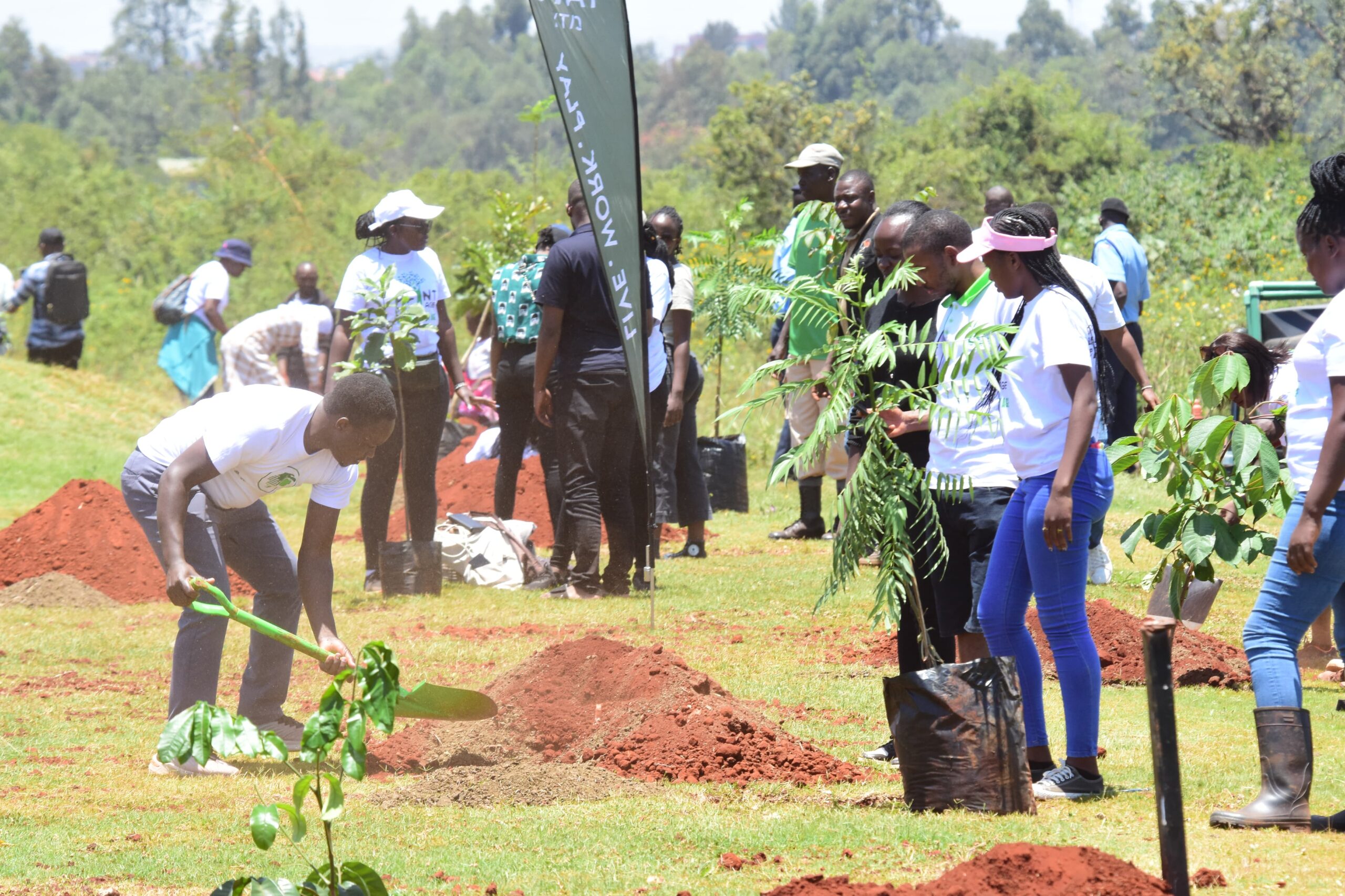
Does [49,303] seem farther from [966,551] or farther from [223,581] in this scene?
[966,551]

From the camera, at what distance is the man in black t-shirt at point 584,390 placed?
8672 millimetres

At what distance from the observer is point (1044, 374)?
4742 mm

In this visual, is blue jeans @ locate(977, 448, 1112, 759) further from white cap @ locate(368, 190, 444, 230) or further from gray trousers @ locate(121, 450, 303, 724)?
white cap @ locate(368, 190, 444, 230)

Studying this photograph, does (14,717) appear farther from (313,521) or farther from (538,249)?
(538,249)

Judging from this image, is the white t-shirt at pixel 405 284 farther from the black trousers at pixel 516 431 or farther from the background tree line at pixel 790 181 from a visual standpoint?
the background tree line at pixel 790 181

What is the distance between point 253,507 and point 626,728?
5.65 ft

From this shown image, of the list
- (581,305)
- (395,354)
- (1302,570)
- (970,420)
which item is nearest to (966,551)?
(970,420)

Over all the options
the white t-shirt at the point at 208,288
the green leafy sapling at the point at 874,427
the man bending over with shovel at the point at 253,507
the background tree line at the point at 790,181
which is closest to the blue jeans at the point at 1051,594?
the green leafy sapling at the point at 874,427

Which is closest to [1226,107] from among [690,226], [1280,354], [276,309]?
[690,226]

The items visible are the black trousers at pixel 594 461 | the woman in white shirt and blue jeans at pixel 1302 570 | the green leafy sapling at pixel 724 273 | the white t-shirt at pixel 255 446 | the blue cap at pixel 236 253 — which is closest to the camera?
the woman in white shirt and blue jeans at pixel 1302 570

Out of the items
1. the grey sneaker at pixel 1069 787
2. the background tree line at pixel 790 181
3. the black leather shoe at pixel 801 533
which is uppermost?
the background tree line at pixel 790 181

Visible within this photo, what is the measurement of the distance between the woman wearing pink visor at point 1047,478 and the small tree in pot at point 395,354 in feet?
15.5

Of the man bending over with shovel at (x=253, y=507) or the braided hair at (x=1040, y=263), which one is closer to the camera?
the braided hair at (x=1040, y=263)

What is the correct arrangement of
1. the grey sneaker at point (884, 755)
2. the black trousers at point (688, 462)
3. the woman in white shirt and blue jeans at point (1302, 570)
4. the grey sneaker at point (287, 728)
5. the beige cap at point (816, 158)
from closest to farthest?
the woman in white shirt and blue jeans at point (1302, 570)
the grey sneaker at point (884, 755)
the grey sneaker at point (287, 728)
the beige cap at point (816, 158)
the black trousers at point (688, 462)
